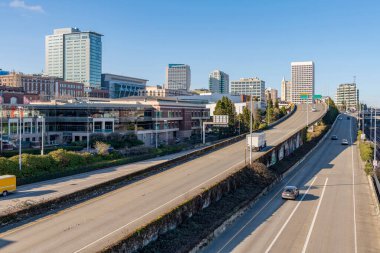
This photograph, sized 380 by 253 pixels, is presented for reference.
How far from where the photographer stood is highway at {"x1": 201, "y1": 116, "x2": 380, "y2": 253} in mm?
28141

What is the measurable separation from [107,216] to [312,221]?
18.2m

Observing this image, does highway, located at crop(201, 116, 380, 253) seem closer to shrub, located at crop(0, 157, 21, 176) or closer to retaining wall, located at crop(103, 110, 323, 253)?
retaining wall, located at crop(103, 110, 323, 253)

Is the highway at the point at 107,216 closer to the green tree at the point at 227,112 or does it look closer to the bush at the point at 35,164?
the bush at the point at 35,164

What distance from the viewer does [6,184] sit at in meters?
38.1

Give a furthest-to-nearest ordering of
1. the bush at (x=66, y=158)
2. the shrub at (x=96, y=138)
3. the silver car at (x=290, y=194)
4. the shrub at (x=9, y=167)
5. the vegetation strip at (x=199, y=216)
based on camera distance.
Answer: the shrub at (x=96, y=138), the bush at (x=66, y=158), the shrub at (x=9, y=167), the silver car at (x=290, y=194), the vegetation strip at (x=199, y=216)

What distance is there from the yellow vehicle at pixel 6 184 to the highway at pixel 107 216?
11456 mm

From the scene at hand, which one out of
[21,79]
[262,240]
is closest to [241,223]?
[262,240]

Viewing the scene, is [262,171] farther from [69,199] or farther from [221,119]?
[221,119]

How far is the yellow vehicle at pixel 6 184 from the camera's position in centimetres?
3762

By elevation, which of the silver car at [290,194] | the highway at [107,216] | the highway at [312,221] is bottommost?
the highway at [312,221]

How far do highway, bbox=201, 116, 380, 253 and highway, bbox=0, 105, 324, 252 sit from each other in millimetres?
5440

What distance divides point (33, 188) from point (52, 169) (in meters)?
8.44

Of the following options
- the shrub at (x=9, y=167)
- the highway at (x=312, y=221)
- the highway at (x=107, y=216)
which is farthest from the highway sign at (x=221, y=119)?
the shrub at (x=9, y=167)

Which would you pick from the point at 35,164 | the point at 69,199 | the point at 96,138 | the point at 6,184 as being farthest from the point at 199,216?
the point at 96,138
